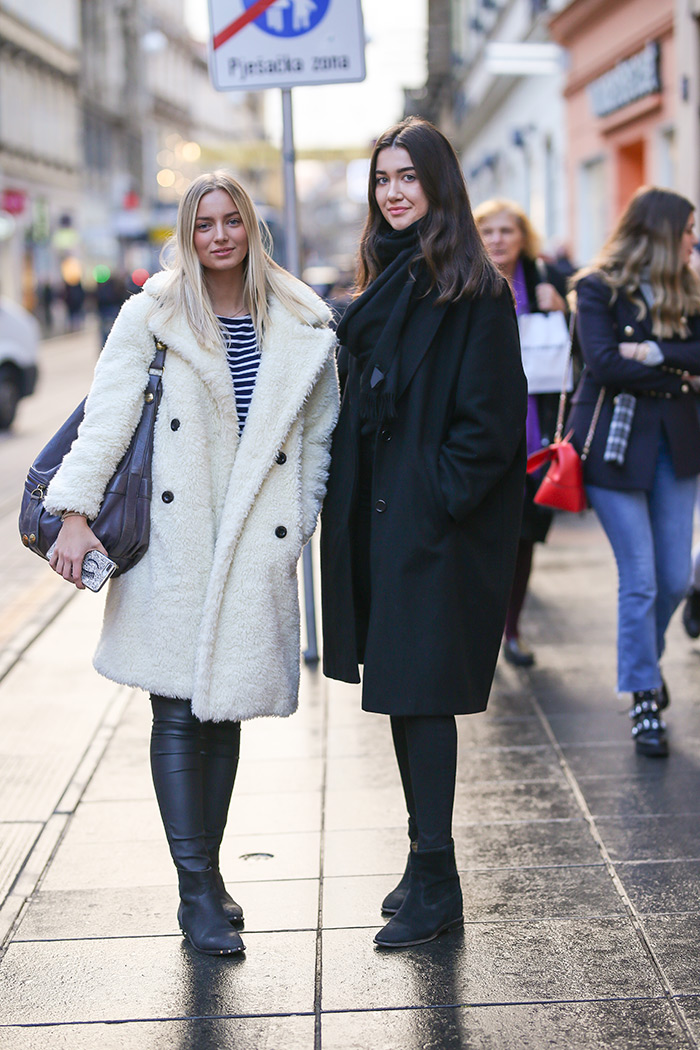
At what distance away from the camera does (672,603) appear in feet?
16.6

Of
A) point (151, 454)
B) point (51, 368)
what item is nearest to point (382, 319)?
point (151, 454)

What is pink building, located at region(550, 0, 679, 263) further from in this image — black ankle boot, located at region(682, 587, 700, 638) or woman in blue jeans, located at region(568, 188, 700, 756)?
woman in blue jeans, located at region(568, 188, 700, 756)

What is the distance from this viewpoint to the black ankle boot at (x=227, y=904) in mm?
3520

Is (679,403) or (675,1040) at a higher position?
(679,403)

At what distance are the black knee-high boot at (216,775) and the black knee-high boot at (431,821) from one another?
1.51 feet

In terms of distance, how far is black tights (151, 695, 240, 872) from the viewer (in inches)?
137

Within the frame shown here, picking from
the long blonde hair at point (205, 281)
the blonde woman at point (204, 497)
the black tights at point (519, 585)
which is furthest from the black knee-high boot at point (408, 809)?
the black tights at point (519, 585)

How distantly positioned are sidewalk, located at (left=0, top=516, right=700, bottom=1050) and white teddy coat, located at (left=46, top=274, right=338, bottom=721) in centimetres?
63

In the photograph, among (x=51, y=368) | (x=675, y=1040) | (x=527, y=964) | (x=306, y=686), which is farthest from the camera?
(x=51, y=368)

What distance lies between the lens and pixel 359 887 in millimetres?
3793

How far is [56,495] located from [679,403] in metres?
2.49

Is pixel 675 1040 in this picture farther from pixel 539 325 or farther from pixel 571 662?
pixel 539 325

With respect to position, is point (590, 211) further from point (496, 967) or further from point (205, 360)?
point (496, 967)

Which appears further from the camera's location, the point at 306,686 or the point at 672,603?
the point at 306,686
